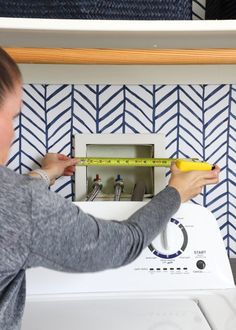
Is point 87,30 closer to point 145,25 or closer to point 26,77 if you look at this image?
point 145,25

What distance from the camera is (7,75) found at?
0.64m

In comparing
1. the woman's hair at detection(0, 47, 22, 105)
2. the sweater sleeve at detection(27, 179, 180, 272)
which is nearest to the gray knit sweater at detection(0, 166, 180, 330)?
the sweater sleeve at detection(27, 179, 180, 272)

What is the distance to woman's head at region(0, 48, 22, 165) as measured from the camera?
0.64 meters

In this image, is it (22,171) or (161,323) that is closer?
(161,323)

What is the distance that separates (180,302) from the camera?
82 centimetres

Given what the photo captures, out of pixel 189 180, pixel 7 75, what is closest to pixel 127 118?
pixel 189 180

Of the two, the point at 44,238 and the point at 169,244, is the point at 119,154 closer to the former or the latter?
the point at 169,244

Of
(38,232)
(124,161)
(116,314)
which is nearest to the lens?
(38,232)

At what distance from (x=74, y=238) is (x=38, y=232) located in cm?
5

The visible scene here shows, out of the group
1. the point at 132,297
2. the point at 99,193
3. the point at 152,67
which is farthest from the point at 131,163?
the point at 132,297

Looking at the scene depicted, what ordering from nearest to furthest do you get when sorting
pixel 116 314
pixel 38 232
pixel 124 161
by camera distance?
pixel 38 232 → pixel 116 314 → pixel 124 161

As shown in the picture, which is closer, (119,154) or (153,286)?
(153,286)

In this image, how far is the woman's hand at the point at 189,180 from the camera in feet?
2.82

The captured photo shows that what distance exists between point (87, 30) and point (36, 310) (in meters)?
0.48
